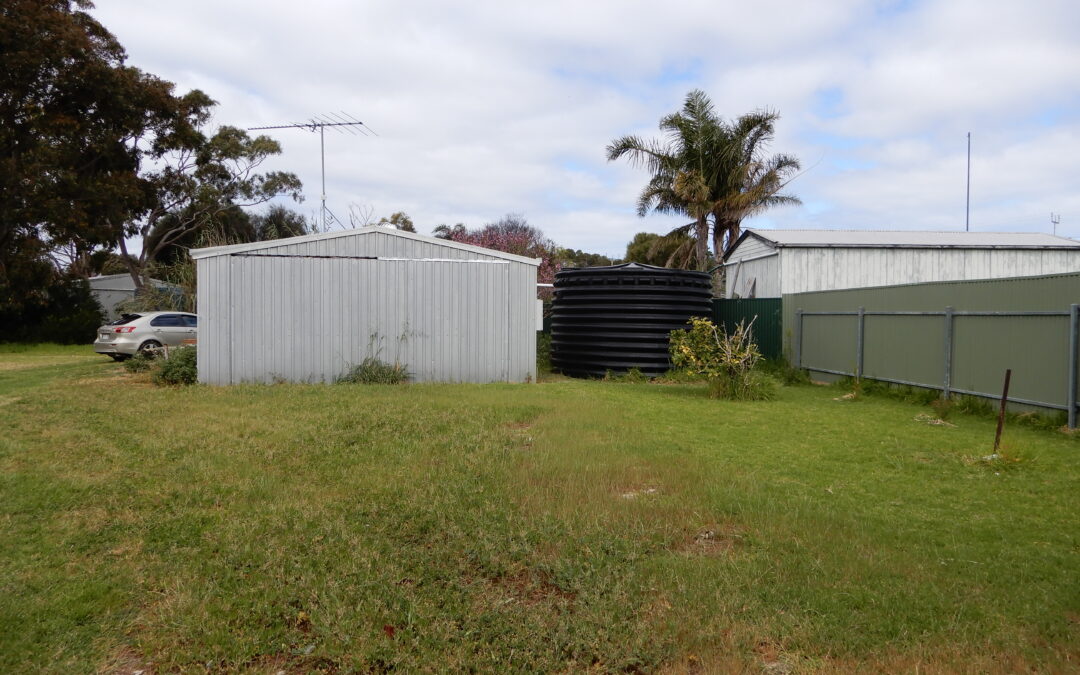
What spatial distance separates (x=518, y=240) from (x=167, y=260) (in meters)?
22.9

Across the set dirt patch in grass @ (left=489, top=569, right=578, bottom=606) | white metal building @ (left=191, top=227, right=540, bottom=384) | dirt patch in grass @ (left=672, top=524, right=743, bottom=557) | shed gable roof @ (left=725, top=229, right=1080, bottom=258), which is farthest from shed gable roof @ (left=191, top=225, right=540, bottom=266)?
dirt patch in grass @ (left=489, top=569, right=578, bottom=606)

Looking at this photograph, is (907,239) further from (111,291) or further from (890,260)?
(111,291)

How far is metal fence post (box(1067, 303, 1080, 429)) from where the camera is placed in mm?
9656

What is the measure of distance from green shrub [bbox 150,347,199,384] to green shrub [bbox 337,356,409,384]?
2.76 metres

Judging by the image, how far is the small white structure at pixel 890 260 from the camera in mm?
20328

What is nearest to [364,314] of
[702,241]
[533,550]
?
[533,550]

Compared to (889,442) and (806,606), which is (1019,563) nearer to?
(806,606)

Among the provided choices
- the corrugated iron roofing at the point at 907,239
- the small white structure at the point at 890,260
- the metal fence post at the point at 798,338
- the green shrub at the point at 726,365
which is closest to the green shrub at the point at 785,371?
the metal fence post at the point at 798,338

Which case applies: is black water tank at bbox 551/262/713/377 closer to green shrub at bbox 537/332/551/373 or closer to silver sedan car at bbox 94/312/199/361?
green shrub at bbox 537/332/551/373

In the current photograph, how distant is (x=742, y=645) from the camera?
3.64m

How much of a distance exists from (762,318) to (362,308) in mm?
9436

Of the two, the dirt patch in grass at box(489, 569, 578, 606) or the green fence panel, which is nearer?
the dirt patch in grass at box(489, 569, 578, 606)

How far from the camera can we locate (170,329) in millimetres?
21078

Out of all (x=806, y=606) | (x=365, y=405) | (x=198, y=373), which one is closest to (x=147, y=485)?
(x=365, y=405)
